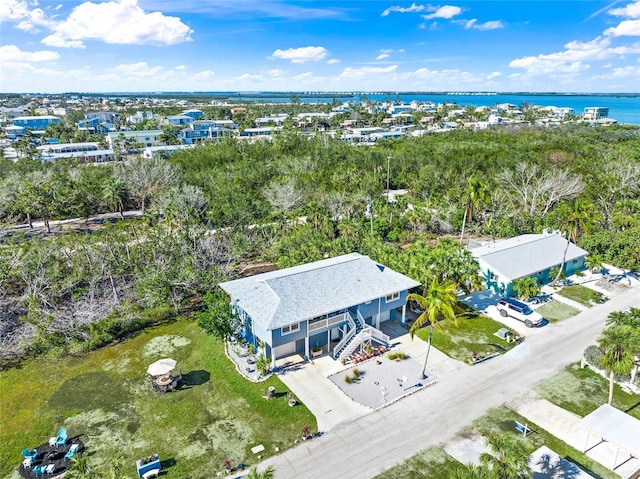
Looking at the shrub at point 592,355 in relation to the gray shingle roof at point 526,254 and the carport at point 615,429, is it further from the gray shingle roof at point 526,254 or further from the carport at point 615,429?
the gray shingle roof at point 526,254

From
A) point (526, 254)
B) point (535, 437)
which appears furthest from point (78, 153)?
point (535, 437)

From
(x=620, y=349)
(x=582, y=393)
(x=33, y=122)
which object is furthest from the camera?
(x=33, y=122)

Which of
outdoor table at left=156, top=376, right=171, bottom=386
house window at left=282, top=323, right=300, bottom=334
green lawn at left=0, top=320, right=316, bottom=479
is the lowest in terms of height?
green lawn at left=0, top=320, right=316, bottom=479

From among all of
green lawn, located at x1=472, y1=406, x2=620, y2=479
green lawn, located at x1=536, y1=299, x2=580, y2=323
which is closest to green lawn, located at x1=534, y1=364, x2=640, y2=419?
green lawn, located at x1=472, y1=406, x2=620, y2=479

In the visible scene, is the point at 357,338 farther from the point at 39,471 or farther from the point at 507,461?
the point at 39,471

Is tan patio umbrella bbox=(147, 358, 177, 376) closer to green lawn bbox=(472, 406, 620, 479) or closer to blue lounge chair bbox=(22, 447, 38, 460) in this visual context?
blue lounge chair bbox=(22, 447, 38, 460)
